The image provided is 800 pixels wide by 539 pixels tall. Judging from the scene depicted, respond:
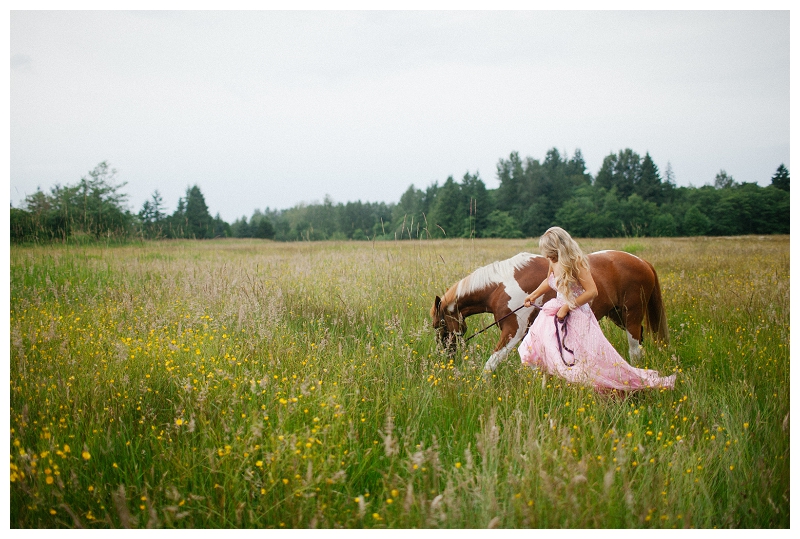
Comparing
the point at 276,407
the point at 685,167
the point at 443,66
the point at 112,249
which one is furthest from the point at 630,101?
the point at 112,249

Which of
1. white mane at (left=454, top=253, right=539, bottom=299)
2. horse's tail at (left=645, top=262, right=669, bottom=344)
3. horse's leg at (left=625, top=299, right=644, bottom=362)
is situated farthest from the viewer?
horse's tail at (left=645, top=262, right=669, bottom=344)

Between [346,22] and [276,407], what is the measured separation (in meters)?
3.02

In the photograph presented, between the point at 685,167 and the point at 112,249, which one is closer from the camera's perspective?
the point at 685,167

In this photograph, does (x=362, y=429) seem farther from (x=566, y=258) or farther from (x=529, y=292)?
(x=529, y=292)

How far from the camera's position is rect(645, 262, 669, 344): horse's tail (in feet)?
14.7

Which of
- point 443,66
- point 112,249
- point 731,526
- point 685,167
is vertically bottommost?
point 731,526

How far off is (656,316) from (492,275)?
6.40 ft

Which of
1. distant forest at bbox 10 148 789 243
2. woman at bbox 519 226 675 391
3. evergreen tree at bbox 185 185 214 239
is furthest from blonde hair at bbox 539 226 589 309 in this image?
evergreen tree at bbox 185 185 214 239

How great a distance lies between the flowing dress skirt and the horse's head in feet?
2.44

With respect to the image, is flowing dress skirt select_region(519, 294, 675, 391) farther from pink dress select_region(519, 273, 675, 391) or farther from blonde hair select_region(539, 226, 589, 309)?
blonde hair select_region(539, 226, 589, 309)

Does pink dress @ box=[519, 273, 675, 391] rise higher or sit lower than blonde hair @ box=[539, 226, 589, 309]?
lower

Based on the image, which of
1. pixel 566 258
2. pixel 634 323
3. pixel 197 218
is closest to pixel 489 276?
pixel 566 258

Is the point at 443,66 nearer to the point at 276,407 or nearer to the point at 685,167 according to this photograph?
the point at 685,167

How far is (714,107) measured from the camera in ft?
12.8
